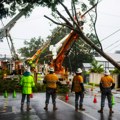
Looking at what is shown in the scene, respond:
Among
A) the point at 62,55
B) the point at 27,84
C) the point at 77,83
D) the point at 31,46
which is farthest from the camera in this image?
the point at 31,46

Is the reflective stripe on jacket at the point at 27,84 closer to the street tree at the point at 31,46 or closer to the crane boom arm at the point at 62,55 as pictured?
the crane boom arm at the point at 62,55

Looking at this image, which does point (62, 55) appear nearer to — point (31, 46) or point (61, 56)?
point (61, 56)

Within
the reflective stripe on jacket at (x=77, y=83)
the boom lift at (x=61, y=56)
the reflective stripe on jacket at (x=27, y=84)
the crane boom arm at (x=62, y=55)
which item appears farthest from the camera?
the boom lift at (x=61, y=56)

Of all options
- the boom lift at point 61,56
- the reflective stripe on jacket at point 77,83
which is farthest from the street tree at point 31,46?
the reflective stripe on jacket at point 77,83

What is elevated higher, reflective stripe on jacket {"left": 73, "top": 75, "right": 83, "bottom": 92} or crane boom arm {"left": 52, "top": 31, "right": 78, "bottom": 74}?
crane boom arm {"left": 52, "top": 31, "right": 78, "bottom": 74}

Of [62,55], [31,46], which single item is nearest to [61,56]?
[62,55]

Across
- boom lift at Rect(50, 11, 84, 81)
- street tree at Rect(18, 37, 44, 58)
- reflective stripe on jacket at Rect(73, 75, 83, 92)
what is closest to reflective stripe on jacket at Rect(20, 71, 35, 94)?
reflective stripe on jacket at Rect(73, 75, 83, 92)

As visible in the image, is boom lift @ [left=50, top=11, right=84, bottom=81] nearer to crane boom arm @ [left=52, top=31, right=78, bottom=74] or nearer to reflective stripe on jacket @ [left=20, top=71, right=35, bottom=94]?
crane boom arm @ [left=52, top=31, right=78, bottom=74]

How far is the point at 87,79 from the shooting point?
5475 centimetres

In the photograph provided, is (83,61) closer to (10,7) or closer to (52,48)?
(52,48)

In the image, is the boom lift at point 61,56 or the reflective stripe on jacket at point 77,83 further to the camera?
the boom lift at point 61,56

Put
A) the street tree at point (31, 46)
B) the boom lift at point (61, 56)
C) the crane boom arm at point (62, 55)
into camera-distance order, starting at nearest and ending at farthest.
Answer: the crane boom arm at point (62, 55), the boom lift at point (61, 56), the street tree at point (31, 46)

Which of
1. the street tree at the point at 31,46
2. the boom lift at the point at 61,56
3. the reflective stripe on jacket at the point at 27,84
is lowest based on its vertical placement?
the reflective stripe on jacket at the point at 27,84

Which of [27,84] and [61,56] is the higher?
[61,56]
